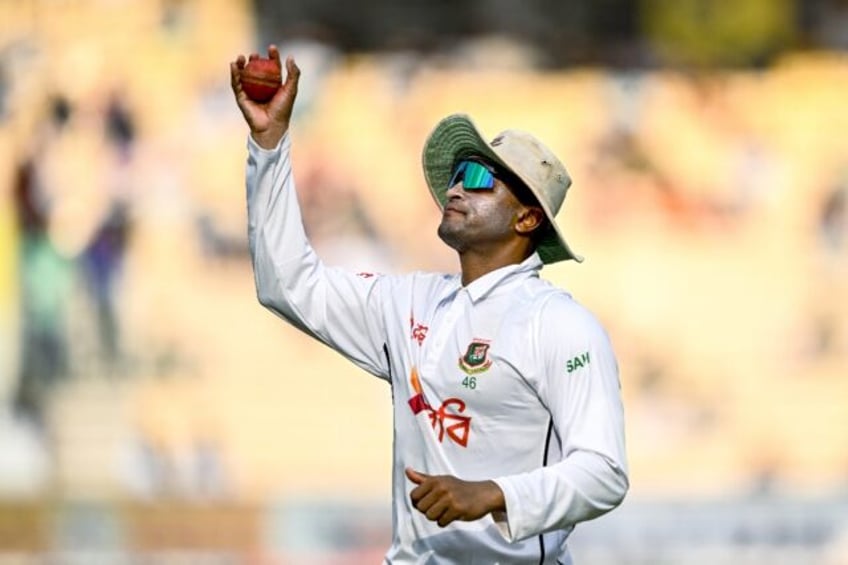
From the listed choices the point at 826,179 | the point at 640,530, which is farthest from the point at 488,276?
the point at 826,179

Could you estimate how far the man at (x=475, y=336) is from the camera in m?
3.85

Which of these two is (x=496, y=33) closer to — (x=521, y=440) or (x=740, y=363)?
(x=740, y=363)

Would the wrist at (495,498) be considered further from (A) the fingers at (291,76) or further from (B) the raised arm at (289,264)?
(A) the fingers at (291,76)

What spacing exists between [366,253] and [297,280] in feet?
23.9

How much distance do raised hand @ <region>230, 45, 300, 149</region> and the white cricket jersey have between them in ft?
0.11

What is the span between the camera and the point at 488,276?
4.20 meters

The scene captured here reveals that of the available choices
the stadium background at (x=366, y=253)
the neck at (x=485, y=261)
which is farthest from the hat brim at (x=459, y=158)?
the stadium background at (x=366, y=253)

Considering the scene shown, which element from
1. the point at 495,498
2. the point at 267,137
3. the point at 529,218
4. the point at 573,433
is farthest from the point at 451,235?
the point at 495,498

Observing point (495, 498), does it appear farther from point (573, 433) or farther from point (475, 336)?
point (475, 336)

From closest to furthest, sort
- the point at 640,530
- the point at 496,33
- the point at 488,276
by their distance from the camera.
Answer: the point at 488,276, the point at 640,530, the point at 496,33

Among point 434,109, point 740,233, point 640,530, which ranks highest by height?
point 434,109

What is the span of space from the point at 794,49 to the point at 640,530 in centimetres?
322

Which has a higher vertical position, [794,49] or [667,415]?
[794,49]

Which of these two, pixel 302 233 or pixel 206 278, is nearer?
pixel 302 233
